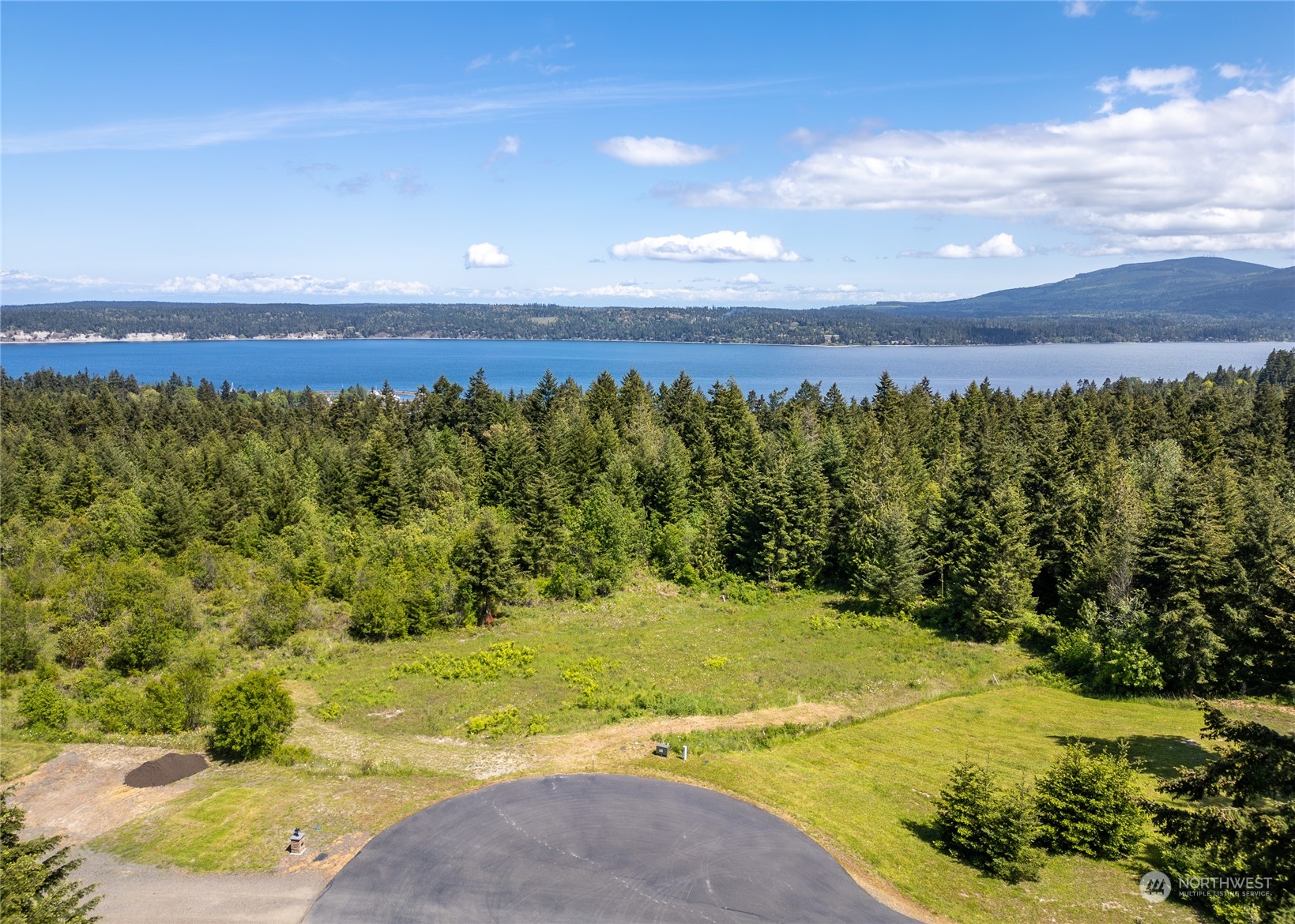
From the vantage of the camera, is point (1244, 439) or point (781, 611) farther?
point (1244, 439)

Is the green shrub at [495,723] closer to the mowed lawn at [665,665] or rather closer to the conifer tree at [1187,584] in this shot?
the mowed lawn at [665,665]

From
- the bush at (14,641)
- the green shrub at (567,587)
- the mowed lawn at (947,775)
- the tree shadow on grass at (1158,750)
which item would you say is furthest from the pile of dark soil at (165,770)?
the tree shadow on grass at (1158,750)

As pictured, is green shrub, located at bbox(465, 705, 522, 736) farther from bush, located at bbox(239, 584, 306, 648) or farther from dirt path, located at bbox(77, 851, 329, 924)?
bush, located at bbox(239, 584, 306, 648)

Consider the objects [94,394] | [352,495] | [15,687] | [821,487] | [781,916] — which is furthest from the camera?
[94,394]

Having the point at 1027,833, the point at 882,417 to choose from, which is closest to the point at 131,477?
the point at 882,417

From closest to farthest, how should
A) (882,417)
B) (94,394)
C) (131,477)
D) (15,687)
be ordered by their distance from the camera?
(15,687) < (131,477) < (882,417) < (94,394)

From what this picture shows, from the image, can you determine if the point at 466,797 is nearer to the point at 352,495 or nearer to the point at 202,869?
the point at 202,869

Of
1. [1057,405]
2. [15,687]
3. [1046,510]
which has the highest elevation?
[1057,405]
